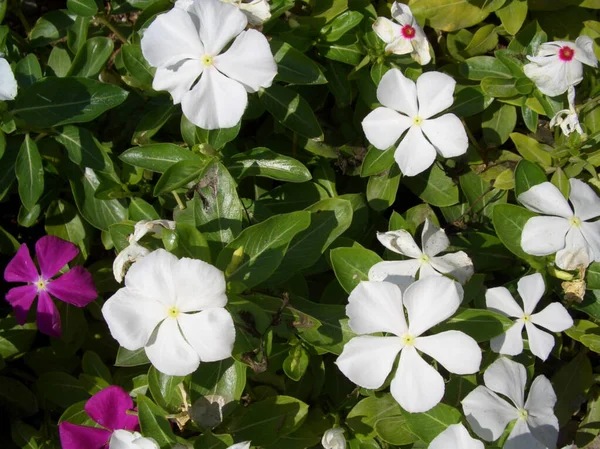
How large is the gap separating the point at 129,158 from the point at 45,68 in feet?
2.40

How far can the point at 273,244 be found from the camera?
67.6 inches

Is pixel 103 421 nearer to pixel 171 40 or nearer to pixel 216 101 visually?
pixel 216 101

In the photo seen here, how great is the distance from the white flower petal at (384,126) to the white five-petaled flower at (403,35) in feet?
0.87

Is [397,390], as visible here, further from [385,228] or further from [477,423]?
[385,228]

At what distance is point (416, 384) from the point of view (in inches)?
63.5

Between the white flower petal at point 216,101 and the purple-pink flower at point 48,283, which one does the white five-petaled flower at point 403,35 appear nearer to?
the white flower petal at point 216,101

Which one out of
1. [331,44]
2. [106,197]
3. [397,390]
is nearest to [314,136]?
[331,44]

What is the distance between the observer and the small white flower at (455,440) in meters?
1.56

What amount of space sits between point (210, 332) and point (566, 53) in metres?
1.55

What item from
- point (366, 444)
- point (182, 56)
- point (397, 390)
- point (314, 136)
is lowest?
point (366, 444)

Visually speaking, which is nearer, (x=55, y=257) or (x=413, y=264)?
(x=413, y=264)

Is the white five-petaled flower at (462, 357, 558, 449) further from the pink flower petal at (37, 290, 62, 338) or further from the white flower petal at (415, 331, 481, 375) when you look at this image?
the pink flower petal at (37, 290, 62, 338)

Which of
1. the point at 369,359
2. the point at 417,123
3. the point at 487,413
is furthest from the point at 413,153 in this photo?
the point at 487,413

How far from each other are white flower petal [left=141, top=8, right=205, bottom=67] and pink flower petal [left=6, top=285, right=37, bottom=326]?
1.08m
